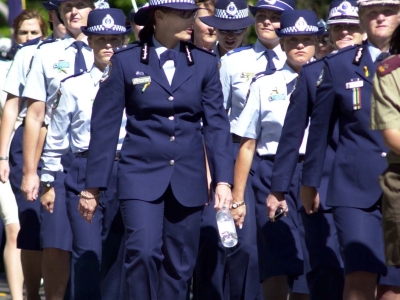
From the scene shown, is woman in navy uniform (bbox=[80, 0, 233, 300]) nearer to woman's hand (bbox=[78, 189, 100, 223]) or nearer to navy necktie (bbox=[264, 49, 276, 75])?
woman's hand (bbox=[78, 189, 100, 223])

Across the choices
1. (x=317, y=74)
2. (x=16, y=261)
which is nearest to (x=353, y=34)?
(x=317, y=74)

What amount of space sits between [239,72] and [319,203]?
6.69 ft

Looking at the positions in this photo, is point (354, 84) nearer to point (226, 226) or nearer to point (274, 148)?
point (226, 226)

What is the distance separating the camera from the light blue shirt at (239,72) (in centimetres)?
1046

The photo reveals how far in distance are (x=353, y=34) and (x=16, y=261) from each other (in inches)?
140

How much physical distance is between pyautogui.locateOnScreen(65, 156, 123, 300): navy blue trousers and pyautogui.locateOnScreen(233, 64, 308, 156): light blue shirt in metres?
0.99

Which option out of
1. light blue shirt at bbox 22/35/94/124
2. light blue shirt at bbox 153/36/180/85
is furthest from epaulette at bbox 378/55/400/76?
light blue shirt at bbox 22/35/94/124

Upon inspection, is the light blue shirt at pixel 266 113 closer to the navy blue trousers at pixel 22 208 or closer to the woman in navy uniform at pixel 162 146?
the woman in navy uniform at pixel 162 146

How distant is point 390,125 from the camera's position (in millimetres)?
7297

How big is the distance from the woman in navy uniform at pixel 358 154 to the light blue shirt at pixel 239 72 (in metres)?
2.20

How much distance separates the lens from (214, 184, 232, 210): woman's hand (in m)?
8.48

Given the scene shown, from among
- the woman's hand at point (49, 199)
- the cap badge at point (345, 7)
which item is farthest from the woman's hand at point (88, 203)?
the cap badge at point (345, 7)

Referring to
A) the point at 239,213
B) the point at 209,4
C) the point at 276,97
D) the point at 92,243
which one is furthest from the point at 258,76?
the point at 209,4

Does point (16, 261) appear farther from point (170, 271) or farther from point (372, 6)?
point (372, 6)
